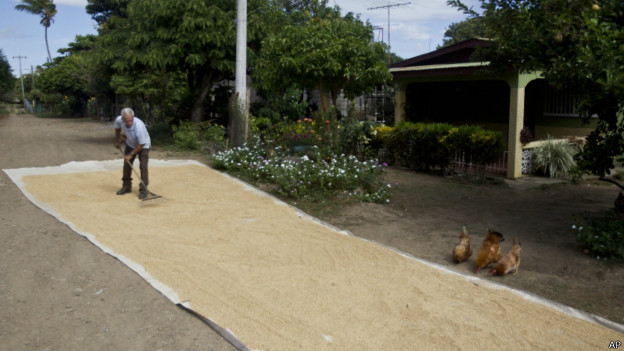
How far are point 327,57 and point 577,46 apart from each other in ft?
19.3

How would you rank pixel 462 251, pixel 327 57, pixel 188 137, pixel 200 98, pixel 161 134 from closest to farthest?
pixel 462 251, pixel 327 57, pixel 188 137, pixel 200 98, pixel 161 134

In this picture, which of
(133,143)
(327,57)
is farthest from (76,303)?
(327,57)

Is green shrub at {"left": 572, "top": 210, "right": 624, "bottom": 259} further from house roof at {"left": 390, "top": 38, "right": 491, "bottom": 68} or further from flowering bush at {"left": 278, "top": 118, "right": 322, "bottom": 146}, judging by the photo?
house roof at {"left": 390, "top": 38, "right": 491, "bottom": 68}

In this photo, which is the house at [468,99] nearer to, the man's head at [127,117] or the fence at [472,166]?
the fence at [472,166]

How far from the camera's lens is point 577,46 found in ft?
19.5

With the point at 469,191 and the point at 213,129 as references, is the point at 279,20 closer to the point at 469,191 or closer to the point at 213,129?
the point at 213,129

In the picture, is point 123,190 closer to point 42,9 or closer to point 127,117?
point 127,117

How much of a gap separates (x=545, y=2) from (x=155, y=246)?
5508 millimetres

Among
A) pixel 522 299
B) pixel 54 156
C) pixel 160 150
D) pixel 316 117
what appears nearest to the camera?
pixel 522 299

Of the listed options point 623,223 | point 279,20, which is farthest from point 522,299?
point 279,20

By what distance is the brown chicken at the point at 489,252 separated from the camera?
5.87 m

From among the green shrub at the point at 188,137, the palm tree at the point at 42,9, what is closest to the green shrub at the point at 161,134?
the green shrub at the point at 188,137

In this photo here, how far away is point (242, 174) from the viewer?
1102cm

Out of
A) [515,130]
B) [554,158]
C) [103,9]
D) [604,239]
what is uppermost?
[103,9]
